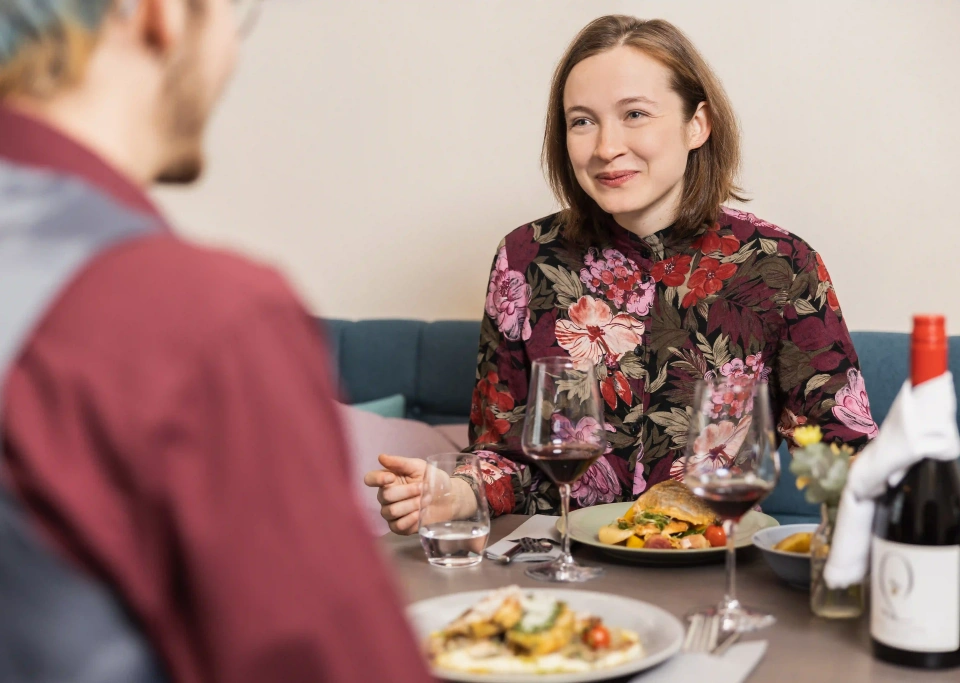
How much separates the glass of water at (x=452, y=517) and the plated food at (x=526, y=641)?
287 mm

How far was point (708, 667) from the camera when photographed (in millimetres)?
840

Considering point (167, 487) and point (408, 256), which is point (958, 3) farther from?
point (167, 487)

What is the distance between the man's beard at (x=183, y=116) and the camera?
0.60 m

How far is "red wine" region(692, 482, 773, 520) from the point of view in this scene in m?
0.97

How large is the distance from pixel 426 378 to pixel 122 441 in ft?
7.29

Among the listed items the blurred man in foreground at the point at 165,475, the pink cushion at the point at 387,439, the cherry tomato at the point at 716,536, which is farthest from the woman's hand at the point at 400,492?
the pink cushion at the point at 387,439

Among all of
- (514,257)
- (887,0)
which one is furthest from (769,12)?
(514,257)

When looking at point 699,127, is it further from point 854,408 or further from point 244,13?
point 244,13

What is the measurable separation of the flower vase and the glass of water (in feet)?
1.26

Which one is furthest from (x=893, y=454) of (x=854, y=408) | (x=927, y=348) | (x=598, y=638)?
(x=854, y=408)

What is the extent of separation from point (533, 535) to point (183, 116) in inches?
33.0

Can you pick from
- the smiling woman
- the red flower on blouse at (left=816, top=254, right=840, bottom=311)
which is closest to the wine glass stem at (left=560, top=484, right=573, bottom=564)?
the smiling woman

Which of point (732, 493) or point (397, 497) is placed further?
point (397, 497)

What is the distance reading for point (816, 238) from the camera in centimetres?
237
